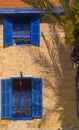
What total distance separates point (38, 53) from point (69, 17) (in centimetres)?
420

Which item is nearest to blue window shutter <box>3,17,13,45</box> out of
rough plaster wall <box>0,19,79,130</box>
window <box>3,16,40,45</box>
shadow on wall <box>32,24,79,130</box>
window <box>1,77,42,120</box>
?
window <box>3,16,40,45</box>

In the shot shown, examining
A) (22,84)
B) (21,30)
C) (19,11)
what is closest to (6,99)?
(22,84)

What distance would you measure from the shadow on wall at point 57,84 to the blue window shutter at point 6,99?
5.36 ft

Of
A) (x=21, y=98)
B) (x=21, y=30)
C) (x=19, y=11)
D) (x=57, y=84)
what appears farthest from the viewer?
(x=21, y=30)

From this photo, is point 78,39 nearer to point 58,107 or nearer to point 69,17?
point 69,17

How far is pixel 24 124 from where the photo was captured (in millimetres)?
22266

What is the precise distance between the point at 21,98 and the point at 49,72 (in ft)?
6.10

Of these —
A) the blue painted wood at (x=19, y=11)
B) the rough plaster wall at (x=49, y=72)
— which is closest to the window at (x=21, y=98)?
the rough plaster wall at (x=49, y=72)

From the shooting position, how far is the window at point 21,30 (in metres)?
22.5

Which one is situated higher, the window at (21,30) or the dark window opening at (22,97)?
the window at (21,30)

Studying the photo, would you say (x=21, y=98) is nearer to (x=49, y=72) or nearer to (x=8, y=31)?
(x=49, y=72)

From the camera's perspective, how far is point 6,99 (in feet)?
72.7

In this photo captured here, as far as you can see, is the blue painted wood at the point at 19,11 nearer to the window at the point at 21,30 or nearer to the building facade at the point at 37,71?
the building facade at the point at 37,71

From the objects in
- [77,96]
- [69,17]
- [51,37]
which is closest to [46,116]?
[77,96]
